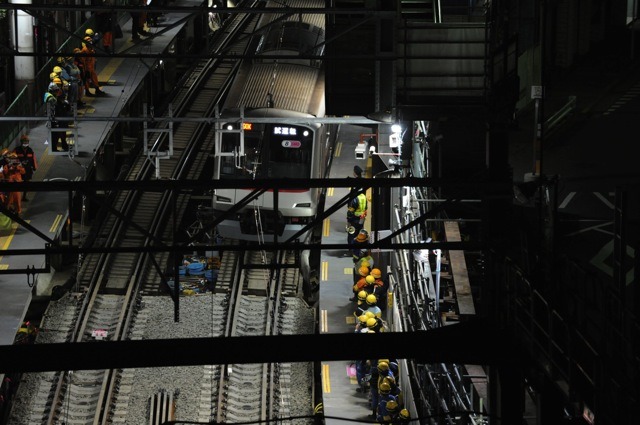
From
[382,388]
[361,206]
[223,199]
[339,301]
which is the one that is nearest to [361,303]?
[339,301]

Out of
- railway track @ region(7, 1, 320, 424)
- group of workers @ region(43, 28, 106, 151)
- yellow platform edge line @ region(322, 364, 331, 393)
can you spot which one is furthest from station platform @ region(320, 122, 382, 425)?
group of workers @ region(43, 28, 106, 151)

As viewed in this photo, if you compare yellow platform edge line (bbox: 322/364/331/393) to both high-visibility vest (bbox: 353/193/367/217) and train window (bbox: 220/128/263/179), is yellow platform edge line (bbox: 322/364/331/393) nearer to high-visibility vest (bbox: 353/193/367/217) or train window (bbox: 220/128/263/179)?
high-visibility vest (bbox: 353/193/367/217)

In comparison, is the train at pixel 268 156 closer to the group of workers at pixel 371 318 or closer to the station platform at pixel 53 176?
the group of workers at pixel 371 318

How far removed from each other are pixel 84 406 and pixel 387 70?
28.1 feet

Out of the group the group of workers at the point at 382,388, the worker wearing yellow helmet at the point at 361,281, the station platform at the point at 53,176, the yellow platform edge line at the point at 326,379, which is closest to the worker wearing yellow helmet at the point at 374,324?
the group of workers at the point at 382,388

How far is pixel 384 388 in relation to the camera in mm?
21938

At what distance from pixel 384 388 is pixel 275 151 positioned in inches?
348

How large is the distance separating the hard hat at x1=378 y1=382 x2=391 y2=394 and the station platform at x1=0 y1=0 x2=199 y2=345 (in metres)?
6.24

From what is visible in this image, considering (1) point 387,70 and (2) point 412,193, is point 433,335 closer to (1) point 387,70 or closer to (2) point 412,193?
(1) point 387,70

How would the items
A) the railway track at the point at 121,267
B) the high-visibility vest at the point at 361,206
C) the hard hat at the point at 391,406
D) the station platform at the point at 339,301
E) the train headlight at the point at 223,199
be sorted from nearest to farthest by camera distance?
1. the hard hat at the point at 391,406
2. the station platform at the point at 339,301
3. the railway track at the point at 121,267
4. the high-visibility vest at the point at 361,206
5. the train headlight at the point at 223,199

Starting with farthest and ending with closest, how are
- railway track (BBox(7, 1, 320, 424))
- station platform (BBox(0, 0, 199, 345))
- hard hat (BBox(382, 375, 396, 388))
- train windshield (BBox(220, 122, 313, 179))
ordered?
train windshield (BBox(220, 122, 313, 179)) → station platform (BBox(0, 0, 199, 345)) → railway track (BBox(7, 1, 320, 424)) → hard hat (BBox(382, 375, 396, 388))

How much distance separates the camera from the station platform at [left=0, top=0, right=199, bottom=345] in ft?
86.7

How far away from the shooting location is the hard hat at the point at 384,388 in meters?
21.9

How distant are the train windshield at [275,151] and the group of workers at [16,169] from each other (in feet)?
13.1
